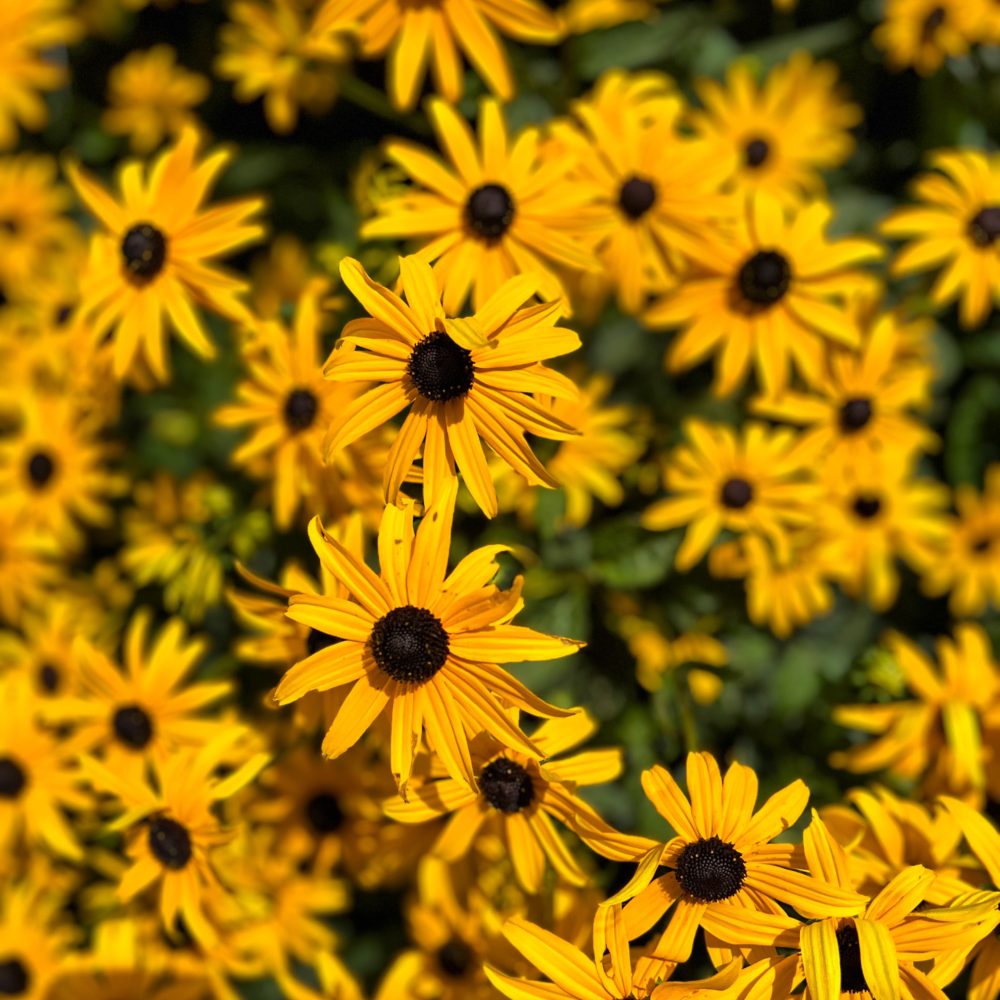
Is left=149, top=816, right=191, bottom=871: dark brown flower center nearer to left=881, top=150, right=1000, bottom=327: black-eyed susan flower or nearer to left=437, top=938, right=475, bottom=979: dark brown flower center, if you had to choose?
left=437, top=938, right=475, bottom=979: dark brown flower center

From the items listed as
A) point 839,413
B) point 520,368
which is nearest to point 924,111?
point 839,413

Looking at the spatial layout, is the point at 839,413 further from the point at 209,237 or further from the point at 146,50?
the point at 146,50

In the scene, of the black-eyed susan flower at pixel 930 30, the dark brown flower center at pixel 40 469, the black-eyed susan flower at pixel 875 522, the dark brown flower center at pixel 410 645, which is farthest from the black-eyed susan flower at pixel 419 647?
the black-eyed susan flower at pixel 930 30

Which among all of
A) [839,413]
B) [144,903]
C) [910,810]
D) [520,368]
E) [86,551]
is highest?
[520,368]

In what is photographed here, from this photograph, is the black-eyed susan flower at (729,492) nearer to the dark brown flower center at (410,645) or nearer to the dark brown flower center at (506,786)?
the dark brown flower center at (506,786)

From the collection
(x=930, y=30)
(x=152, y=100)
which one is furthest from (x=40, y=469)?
(x=930, y=30)
